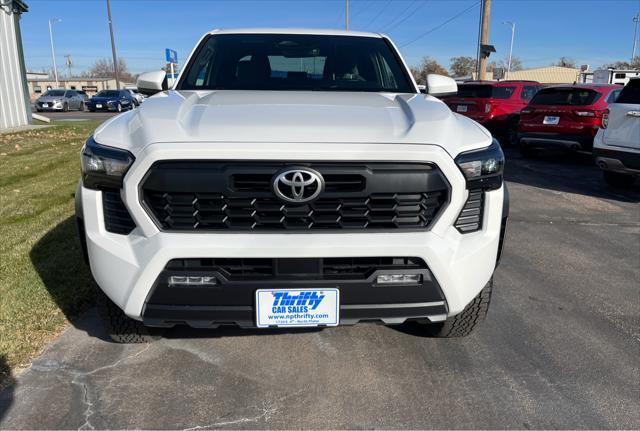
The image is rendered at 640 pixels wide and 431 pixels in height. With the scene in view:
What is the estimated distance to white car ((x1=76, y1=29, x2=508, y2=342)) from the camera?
2.28 m

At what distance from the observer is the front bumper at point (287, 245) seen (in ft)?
7.44

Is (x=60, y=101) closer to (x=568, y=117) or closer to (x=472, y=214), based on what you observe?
(x=568, y=117)

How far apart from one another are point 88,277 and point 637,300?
13.4ft

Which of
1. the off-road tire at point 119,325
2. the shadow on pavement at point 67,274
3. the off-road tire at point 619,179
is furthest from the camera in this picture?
the off-road tire at point 619,179

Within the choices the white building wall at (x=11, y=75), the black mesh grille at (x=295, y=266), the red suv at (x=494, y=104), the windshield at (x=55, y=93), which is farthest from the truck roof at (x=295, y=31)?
the windshield at (x=55, y=93)

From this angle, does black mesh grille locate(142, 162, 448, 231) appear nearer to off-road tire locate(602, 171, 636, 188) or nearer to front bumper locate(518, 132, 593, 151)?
off-road tire locate(602, 171, 636, 188)

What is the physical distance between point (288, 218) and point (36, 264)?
9.29 ft

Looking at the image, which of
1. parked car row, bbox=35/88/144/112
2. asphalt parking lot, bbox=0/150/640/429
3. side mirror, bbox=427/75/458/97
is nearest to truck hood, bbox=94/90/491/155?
side mirror, bbox=427/75/458/97

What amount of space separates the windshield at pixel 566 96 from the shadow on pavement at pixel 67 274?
933cm

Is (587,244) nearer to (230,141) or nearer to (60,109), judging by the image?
(230,141)

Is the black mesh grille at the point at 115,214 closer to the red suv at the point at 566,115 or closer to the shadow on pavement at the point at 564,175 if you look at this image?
the shadow on pavement at the point at 564,175

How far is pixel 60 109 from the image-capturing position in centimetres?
3209

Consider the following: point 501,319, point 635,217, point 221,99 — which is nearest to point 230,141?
point 221,99

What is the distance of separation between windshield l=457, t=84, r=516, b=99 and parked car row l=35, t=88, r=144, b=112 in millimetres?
22475
